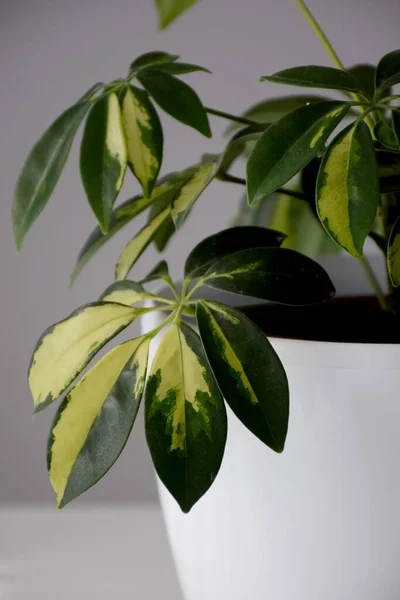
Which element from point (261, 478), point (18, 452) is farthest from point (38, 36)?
point (261, 478)

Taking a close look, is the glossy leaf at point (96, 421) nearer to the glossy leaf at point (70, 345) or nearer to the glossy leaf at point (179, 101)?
the glossy leaf at point (70, 345)

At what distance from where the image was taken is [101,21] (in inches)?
35.4

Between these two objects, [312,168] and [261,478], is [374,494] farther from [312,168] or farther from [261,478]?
[312,168]

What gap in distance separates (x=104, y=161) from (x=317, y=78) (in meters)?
0.12

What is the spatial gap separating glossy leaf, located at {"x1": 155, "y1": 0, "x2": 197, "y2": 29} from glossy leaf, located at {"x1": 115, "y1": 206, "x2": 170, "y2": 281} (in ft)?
0.67

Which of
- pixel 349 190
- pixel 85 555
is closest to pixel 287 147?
pixel 349 190

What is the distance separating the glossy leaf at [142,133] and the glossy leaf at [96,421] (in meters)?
0.10

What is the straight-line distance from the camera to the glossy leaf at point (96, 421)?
1.08 ft

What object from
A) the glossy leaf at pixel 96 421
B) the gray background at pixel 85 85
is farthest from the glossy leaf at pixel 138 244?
the gray background at pixel 85 85

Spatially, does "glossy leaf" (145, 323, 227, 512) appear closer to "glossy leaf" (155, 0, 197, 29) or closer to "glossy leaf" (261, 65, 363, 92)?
"glossy leaf" (261, 65, 363, 92)

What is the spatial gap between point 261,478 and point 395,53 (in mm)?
241

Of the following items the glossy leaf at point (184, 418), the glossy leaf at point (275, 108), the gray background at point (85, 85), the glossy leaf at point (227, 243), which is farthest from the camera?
the gray background at point (85, 85)

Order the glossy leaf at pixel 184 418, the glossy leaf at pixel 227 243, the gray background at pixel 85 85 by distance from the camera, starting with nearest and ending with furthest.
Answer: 1. the glossy leaf at pixel 184 418
2. the glossy leaf at pixel 227 243
3. the gray background at pixel 85 85

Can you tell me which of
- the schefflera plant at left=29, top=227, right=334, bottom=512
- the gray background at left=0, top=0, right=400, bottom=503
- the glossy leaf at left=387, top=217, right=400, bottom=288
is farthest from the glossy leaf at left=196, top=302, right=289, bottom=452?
the gray background at left=0, top=0, right=400, bottom=503
